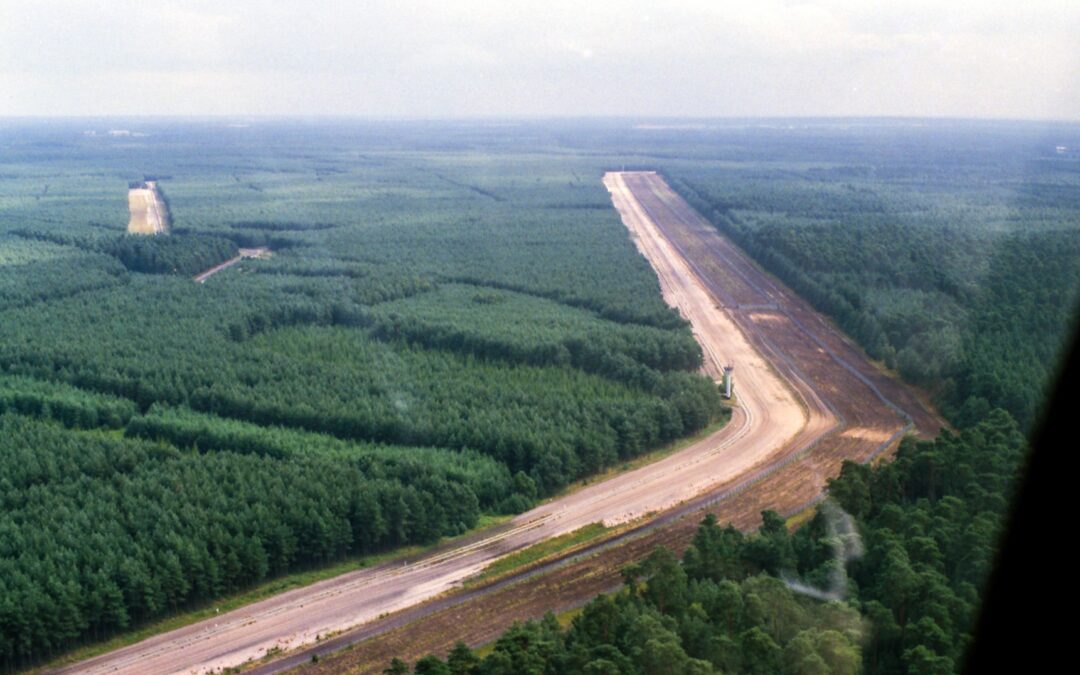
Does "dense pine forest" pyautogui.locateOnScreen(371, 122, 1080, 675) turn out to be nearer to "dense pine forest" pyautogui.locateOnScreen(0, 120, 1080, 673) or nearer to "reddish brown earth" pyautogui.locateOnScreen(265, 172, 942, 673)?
"dense pine forest" pyautogui.locateOnScreen(0, 120, 1080, 673)

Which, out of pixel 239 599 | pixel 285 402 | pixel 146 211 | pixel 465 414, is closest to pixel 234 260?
pixel 146 211

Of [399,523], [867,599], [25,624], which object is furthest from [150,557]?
[867,599]

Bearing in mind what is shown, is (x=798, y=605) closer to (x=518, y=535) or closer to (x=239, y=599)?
(x=518, y=535)

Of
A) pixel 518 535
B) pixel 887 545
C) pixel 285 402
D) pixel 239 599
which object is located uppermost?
pixel 887 545

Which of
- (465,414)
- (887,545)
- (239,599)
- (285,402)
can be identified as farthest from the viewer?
(285,402)

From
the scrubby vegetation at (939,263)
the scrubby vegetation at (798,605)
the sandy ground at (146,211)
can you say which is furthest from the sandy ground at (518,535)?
the sandy ground at (146,211)

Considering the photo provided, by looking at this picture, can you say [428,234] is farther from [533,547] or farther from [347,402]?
[533,547]

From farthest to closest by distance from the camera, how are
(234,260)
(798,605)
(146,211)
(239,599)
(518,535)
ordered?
(146,211) < (234,260) < (518,535) < (239,599) < (798,605)
